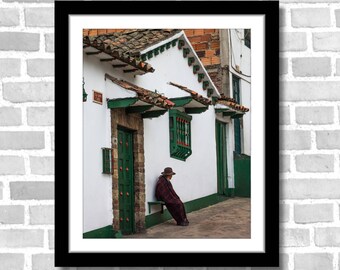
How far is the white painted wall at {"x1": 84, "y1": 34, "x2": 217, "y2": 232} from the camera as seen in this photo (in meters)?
2.47

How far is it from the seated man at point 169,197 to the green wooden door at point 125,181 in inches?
4.3

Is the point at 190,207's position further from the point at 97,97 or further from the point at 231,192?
the point at 97,97

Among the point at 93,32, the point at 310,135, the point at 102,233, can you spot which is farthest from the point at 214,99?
the point at 102,233

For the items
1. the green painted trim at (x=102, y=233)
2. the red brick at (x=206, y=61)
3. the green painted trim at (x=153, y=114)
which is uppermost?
the red brick at (x=206, y=61)

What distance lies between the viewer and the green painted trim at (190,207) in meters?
2.51

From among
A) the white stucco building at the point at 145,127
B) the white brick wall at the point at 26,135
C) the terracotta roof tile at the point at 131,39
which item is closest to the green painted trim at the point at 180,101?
the white stucco building at the point at 145,127

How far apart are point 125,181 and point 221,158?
0.39 m

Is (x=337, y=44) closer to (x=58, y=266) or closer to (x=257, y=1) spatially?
(x=257, y=1)

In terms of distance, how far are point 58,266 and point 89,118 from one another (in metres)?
0.57

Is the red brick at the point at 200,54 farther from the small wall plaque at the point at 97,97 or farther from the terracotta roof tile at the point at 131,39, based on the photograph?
the small wall plaque at the point at 97,97

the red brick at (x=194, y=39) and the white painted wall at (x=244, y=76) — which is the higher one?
the red brick at (x=194, y=39)

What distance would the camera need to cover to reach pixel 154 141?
2.59 m

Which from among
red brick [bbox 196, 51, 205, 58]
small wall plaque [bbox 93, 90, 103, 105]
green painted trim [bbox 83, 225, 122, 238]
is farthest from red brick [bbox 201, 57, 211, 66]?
green painted trim [bbox 83, 225, 122, 238]

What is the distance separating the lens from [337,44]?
8.25 ft
